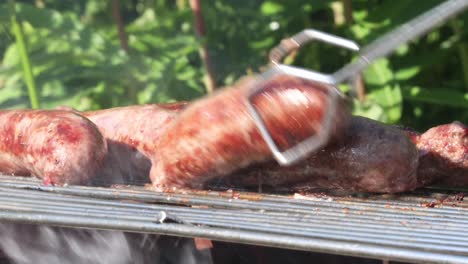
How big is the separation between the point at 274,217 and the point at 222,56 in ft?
11.6

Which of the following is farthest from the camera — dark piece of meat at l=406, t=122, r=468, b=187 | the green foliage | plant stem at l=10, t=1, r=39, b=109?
the green foliage

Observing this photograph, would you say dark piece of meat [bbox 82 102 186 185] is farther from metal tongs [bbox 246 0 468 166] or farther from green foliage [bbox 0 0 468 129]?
green foliage [bbox 0 0 468 129]

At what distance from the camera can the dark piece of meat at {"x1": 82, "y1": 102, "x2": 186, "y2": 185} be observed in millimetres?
2799

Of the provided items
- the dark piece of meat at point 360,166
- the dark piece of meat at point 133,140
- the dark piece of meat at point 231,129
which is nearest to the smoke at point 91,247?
the dark piece of meat at point 133,140

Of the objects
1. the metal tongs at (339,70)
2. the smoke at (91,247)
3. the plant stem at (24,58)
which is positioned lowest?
the smoke at (91,247)

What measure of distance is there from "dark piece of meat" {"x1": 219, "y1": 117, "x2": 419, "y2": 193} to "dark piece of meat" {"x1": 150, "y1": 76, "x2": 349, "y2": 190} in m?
0.10

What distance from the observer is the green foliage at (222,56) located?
478cm

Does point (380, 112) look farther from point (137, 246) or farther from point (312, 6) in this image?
point (137, 246)

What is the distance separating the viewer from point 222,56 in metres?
5.64

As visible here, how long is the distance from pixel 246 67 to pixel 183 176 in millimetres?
3010

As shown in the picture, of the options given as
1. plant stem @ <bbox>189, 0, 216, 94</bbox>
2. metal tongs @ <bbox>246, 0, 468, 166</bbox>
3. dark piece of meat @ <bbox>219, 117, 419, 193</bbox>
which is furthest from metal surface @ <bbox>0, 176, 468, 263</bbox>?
plant stem @ <bbox>189, 0, 216, 94</bbox>

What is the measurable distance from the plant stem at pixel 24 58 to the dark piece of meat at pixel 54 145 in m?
1.69

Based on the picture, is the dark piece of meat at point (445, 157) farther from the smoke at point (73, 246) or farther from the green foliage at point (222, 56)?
the green foliage at point (222, 56)

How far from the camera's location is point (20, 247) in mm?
2951
